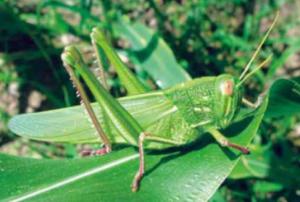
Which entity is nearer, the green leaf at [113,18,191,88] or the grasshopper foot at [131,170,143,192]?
the grasshopper foot at [131,170,143,192]

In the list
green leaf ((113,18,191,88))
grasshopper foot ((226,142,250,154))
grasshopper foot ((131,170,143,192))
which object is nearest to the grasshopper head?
grasshopper foot ((226,142,250,154))

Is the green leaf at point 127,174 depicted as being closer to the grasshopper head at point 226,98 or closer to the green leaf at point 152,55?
the grasshopper head at point 226,98

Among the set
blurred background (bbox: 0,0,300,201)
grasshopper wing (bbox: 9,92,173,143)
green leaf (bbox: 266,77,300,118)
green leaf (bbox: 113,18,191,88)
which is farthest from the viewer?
blurred background (bbox: 0,0,300,201)

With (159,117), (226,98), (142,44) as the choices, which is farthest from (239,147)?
(142,44)

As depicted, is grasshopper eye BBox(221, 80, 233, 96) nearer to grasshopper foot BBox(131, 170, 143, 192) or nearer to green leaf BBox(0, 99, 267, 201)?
green leaf BBox(0, 99, 267, 201)

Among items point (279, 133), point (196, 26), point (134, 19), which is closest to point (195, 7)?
point (196, 26)

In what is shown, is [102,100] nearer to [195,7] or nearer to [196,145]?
[196,145]
